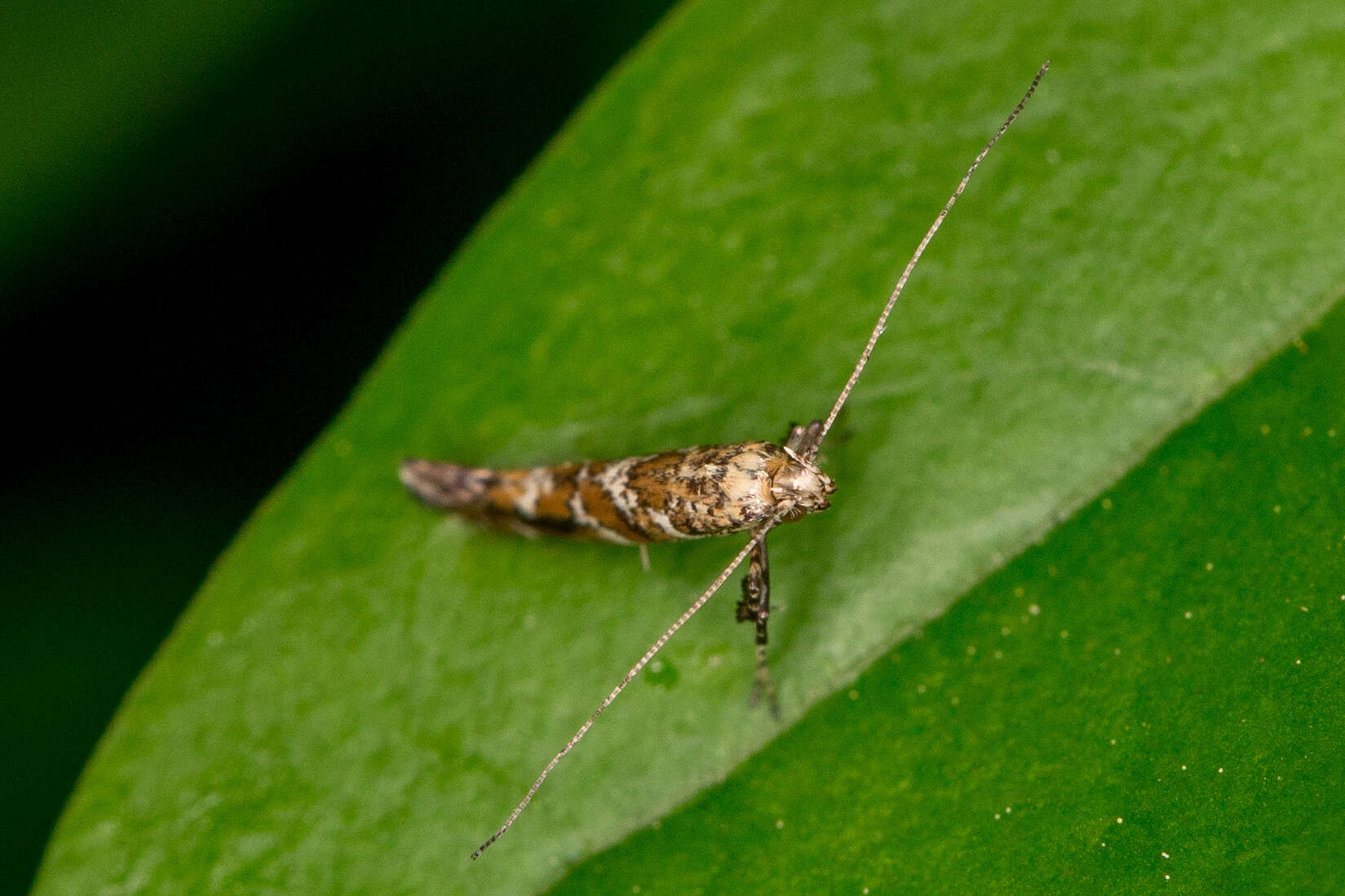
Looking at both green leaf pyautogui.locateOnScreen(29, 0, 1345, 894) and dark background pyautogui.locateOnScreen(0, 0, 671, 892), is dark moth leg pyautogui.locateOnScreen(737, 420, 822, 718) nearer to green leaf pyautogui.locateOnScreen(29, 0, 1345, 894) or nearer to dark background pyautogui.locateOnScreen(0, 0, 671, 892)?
green leaf pyautogui.locateOnScreen(29, 0, 1345, 894)

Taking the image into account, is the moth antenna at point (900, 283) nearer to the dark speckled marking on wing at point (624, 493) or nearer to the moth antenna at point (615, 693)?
the dark speckled marking on wing at point (624, 493)

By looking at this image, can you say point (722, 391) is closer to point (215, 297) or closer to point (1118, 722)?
point (1118, 722)

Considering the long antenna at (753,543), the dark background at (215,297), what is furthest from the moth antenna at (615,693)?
the dark background at (215,297)

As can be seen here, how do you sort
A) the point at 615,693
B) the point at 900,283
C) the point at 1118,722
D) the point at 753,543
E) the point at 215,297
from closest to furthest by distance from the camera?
the point at 1118,722 → the point at 900,283 → the point at 615,693 → the point at 753,543 → the point at 215,297

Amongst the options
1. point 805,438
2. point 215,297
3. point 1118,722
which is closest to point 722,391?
point 805,438

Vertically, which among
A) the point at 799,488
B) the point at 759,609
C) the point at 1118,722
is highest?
the point at 799,488

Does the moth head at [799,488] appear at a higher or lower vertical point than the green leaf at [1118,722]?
higher
